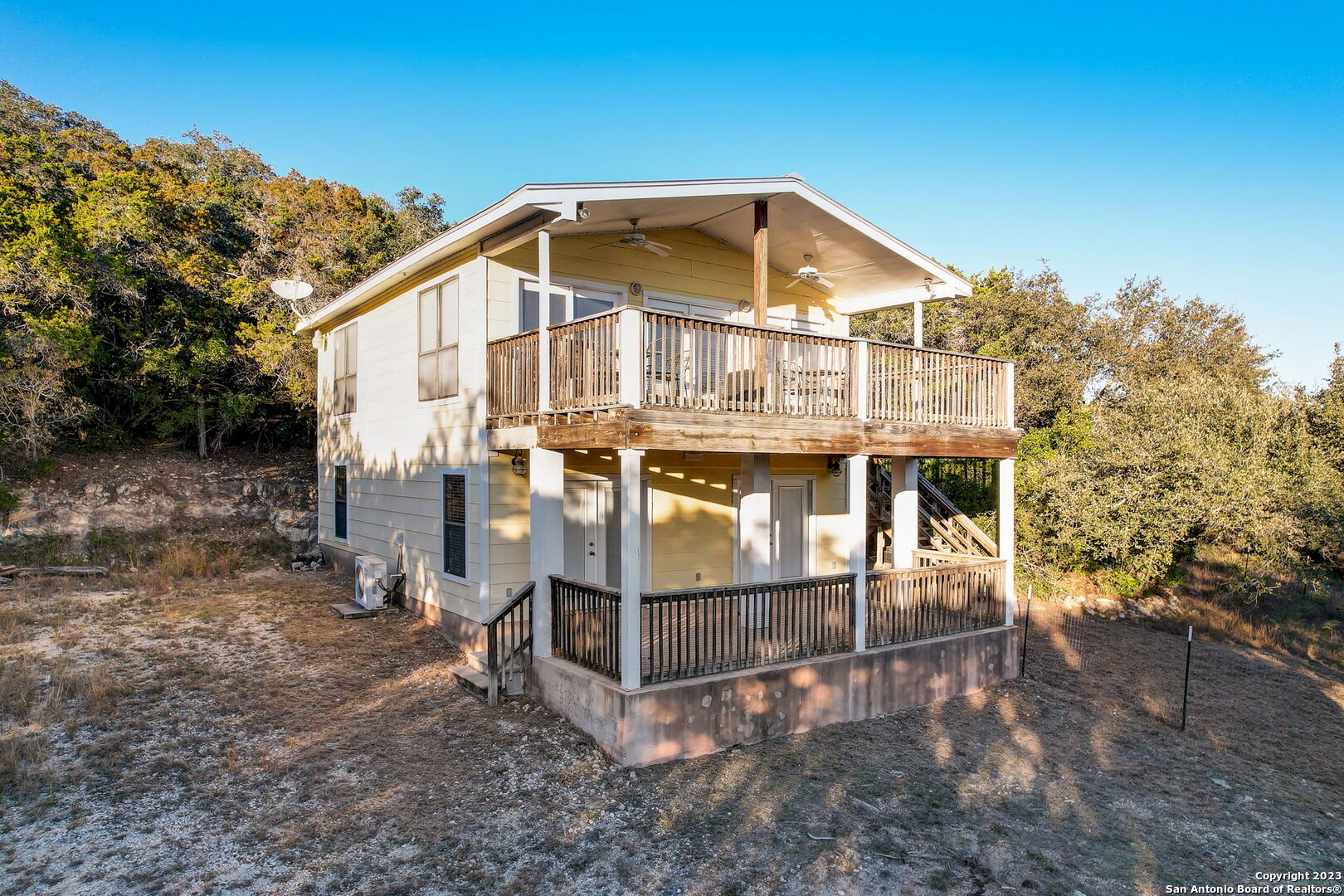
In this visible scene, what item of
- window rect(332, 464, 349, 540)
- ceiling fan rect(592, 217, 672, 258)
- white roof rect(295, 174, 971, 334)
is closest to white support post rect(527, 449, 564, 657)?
white roof rect(295, 174, 971, 334)

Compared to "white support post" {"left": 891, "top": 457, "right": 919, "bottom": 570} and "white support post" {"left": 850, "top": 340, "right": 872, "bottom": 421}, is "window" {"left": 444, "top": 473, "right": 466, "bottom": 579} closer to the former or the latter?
"white support post" {"left": 850, "top": 340, "right": 872, "bottom": 421}

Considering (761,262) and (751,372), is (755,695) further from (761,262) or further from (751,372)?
(761,262)

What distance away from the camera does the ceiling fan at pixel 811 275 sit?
10953mm

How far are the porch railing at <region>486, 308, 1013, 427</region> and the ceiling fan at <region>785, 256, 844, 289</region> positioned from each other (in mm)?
2250

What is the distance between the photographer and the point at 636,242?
31.8 ft

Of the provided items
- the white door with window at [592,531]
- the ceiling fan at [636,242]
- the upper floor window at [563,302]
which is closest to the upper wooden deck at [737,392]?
the upper floor window at [563,302]

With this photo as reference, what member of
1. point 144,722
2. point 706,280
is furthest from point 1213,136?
point 144,722

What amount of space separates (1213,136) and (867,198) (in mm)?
10092

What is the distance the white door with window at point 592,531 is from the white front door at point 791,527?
9.84ft

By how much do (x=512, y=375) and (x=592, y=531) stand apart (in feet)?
9.03

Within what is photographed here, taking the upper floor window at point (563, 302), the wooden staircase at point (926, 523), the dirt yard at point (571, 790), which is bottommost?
the dirt yard at point (571, 790)

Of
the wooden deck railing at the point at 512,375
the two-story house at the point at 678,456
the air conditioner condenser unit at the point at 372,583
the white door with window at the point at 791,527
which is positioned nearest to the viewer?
the two-story house at the point at 678,456

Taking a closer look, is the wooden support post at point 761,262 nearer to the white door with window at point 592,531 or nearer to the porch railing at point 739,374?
the porch railing at point 739,374

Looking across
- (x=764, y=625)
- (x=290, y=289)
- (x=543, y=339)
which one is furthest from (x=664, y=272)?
(x=290, y=289)
